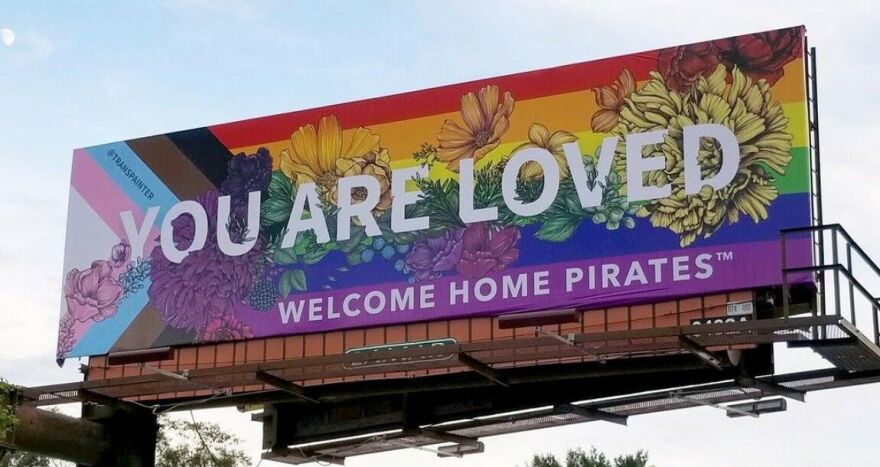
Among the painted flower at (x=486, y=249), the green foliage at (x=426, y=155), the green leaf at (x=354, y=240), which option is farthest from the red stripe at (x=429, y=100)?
the painted flower at (x=486, y=249)

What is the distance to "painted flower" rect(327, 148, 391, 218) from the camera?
77.3 ft

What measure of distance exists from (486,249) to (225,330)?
443 centimetres

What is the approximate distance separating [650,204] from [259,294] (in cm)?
630

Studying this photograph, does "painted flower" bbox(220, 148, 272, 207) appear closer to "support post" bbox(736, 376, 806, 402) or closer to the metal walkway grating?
the metal walkway grating

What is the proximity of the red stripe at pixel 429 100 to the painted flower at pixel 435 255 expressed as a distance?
1.95m

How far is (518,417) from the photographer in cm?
2339

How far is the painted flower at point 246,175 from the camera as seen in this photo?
2467 centimetres

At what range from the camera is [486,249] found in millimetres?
22469

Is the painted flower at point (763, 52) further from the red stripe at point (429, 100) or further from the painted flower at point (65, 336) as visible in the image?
the painted flower at point (65, 336)

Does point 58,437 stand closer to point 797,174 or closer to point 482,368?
point 482,368

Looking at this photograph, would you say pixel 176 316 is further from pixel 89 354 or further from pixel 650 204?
pixel 650 204

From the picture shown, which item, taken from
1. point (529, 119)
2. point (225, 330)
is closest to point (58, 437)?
point (225, 330)

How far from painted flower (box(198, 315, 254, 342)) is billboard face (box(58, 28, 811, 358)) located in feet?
0.10

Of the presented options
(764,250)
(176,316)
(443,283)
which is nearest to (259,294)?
(176,316)
